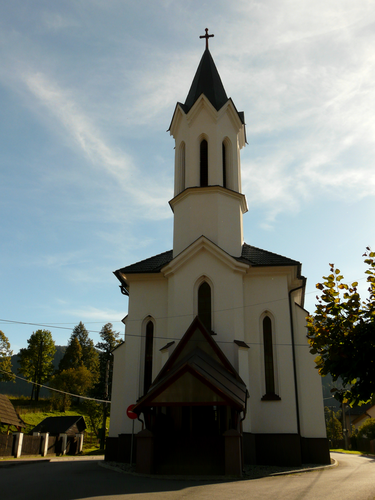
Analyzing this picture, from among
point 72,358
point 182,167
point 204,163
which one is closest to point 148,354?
point 182,167

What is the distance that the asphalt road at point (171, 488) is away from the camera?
9.70 meters

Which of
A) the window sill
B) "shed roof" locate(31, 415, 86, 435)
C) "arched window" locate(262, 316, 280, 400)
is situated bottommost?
"shed roof" locate(31, 415, 86, 435)

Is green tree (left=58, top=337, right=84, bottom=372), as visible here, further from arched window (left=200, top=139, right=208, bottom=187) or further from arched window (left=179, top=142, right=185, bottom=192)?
arched window (left=200, top=139, right=208, bottom=187)

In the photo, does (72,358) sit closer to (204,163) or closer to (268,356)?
(204,163)

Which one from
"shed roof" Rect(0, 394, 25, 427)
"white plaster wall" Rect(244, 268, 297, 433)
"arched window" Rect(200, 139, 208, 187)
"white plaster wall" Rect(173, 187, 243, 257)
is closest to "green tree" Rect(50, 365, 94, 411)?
"shed roof" Rect(0, 394, 25, 427)

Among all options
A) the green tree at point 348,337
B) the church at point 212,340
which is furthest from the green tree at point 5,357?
the green tree at point 348,337

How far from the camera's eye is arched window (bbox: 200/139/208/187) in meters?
23.1

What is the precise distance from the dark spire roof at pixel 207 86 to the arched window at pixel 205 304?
9.95 metres

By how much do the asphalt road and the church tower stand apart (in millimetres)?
11145

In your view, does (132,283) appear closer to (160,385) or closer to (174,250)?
(174,250)

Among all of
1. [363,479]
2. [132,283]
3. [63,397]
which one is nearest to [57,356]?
[63,397]

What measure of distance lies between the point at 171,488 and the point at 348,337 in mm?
6278

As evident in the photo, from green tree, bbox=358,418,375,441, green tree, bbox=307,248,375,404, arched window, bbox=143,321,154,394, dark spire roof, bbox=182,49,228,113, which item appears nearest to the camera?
green tree, bbox=307,248,375,404

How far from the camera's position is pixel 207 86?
25.2 metres
